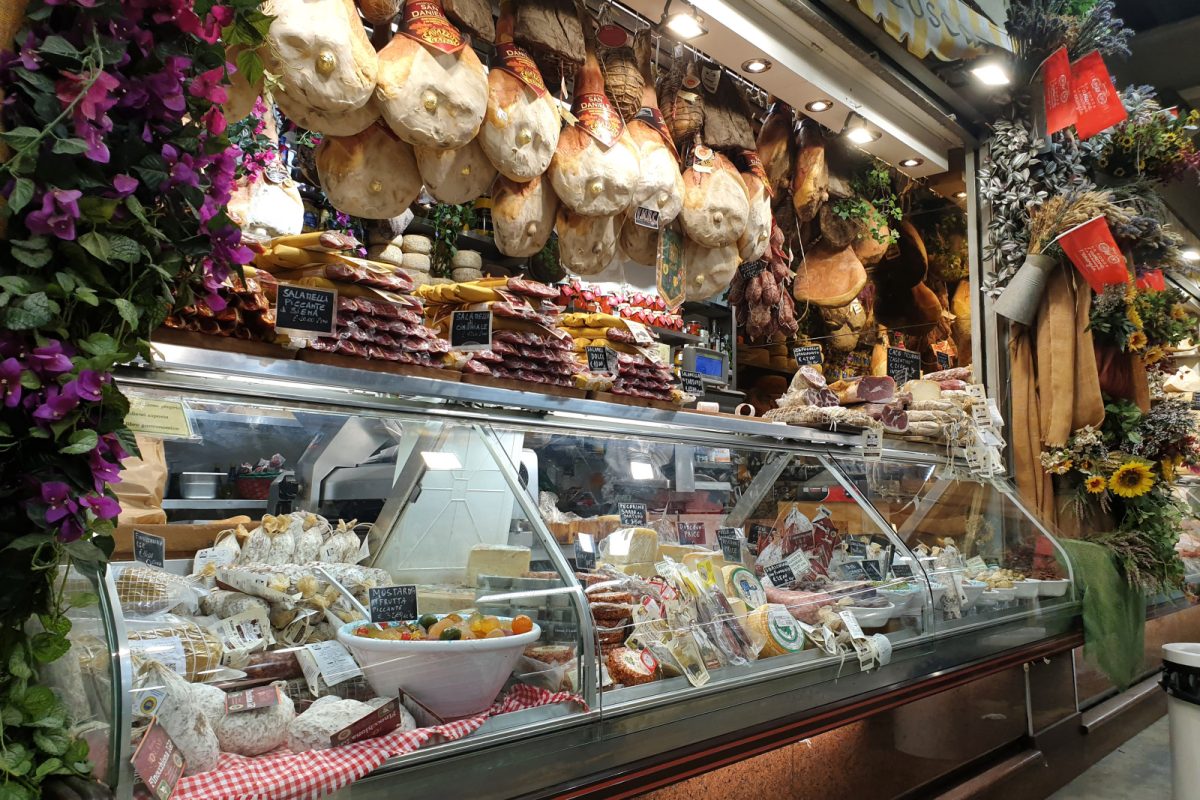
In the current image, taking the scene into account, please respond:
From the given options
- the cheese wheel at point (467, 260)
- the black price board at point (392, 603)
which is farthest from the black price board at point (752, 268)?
the black price board at point (392, 603)

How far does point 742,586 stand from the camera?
9.16 feet

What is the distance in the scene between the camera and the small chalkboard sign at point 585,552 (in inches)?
106

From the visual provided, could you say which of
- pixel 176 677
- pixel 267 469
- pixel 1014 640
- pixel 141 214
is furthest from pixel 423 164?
pixel 1014 640

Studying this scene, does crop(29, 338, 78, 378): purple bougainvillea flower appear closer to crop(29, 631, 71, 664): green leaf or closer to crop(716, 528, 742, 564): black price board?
crop(29, 631, 71, 664): green leaf

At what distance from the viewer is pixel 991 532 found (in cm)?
418

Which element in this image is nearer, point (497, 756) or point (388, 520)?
point (497, 756)

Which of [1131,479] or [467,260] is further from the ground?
[467,260]

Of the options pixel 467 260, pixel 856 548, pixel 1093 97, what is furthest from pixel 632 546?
pixel 1093 97

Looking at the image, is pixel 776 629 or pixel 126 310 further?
pixel 776 629

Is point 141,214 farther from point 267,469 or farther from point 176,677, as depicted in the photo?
point 267,469

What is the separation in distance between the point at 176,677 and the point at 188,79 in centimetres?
100

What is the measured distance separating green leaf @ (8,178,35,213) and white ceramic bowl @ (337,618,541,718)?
3.35 ft

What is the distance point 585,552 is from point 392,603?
0.94 m

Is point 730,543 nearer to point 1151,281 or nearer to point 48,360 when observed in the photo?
point 48,360
